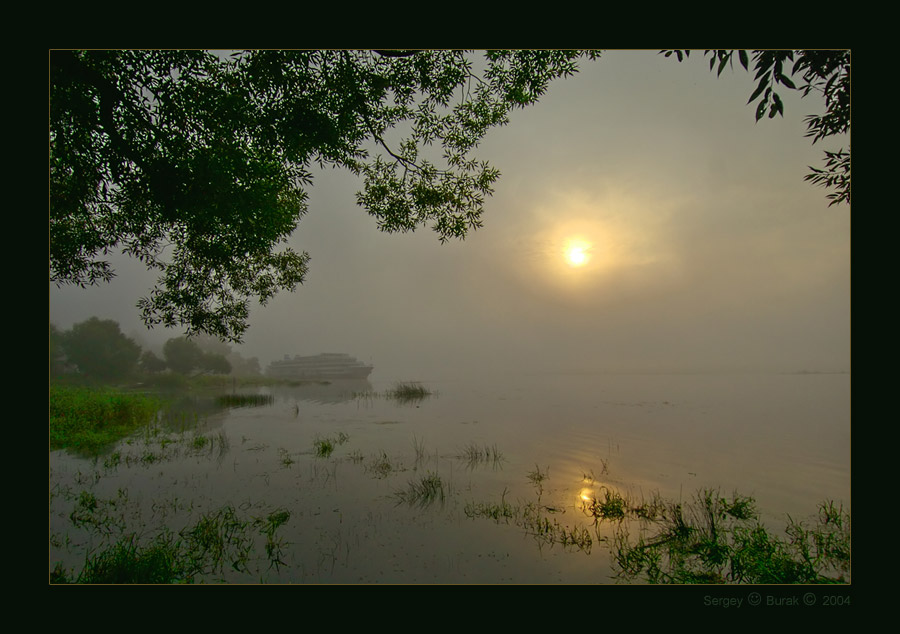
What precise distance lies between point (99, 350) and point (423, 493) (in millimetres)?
43989

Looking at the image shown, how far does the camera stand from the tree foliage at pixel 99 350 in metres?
33.6

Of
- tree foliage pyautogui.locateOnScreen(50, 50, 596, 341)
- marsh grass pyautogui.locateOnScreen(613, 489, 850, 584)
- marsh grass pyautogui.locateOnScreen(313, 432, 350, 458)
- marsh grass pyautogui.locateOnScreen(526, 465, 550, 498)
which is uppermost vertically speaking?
tree foliage pyautogui.locateOnScreen(50, 50, 596, 341)

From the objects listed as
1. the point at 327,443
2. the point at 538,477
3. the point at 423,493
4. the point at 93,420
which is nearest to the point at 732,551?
the point at 538,477

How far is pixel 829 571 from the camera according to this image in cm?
484

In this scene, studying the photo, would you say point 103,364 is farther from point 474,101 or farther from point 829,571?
point 829,571

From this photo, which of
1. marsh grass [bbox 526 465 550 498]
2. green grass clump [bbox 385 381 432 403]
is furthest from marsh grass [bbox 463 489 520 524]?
green grass clump [bbox 385 381 432 403]

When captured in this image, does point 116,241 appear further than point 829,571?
Yes

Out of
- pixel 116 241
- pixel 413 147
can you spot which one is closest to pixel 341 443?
pixel 116 241

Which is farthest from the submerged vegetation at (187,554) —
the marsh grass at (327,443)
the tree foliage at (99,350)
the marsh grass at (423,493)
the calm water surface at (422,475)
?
the tree foliage at (99,350)

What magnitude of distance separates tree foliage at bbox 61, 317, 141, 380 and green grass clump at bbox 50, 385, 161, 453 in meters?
22.1

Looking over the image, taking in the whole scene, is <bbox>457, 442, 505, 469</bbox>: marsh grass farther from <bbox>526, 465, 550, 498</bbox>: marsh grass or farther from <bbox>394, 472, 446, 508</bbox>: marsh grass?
<bbox>394, 472, 446, 508</bbox>: marsh grass

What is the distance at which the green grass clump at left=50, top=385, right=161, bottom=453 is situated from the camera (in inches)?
445

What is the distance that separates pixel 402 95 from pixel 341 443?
10.5 meters

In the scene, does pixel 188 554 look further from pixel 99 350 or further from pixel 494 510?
pixel 99 350
